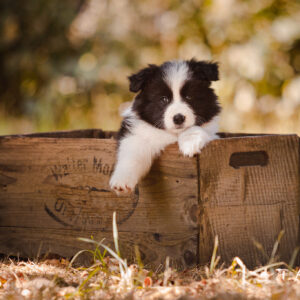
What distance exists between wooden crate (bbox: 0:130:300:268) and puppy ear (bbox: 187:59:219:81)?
482 mm

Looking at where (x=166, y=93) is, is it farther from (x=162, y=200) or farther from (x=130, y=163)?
(x=162, y=200)

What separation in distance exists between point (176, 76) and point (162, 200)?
0.84 metres

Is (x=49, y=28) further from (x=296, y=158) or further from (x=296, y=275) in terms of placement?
(x=296, y=275)

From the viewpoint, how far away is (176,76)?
280 centimetres

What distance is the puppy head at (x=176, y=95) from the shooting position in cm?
272

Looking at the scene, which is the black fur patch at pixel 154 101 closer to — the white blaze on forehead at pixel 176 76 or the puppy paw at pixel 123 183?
the white blaze on forehead at pixel 176 76

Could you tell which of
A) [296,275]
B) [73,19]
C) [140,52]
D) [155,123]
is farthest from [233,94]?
[296,275]

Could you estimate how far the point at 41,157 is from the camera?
2973 millimetres

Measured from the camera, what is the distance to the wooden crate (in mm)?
2557

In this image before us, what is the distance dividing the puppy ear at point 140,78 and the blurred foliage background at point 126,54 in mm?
3272

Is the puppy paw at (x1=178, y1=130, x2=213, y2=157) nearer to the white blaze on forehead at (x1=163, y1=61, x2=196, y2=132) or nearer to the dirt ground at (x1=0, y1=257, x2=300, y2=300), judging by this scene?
the white blaze on forehead at (x1=163, y1=61, x2=196, y2=132)

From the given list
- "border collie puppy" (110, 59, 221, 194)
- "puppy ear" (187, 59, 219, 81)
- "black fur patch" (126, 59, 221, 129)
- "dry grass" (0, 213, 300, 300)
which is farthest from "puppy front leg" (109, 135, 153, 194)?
"puppy ear" (187, 59, 219, 81)

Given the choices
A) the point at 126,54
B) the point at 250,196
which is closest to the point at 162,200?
the point at 250,196

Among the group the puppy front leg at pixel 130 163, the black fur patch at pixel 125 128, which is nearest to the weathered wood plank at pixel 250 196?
the puppy front leg at pixel 130 163
